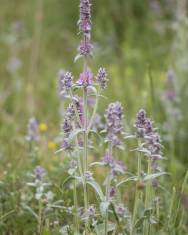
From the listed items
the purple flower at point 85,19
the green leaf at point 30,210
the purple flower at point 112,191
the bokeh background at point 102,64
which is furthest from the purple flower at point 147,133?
the bokeh background at point 102,64

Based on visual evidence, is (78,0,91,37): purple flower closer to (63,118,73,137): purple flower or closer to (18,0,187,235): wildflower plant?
(18,0,187,235): wildflower plant

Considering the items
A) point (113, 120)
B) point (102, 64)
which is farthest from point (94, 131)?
point (102, 64)

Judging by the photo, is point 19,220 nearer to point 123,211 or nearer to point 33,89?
point 123,211

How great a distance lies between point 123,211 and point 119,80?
2.65 metres

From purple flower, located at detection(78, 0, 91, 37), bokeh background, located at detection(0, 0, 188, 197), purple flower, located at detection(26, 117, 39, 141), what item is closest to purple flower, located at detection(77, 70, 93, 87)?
purple flower, located at detection(78, 0, 91, 37)

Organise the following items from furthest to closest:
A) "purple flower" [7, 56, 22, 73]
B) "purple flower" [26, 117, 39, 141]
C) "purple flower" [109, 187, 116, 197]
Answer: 1. "purple flower" [7, 56, 22, 73]
2. "purple flower" [26, 117, 39, 141]
3. "purple flower" [109, 187, 116, 197]

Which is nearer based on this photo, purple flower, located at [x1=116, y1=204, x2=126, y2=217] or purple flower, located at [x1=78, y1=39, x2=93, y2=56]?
purple flower, located at [x1=78, y1=39, x2=93, y2=56]

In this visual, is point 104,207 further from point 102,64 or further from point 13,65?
point 102,64

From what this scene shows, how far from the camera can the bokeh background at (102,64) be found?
3.46 m

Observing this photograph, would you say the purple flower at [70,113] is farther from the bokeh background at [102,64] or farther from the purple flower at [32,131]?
the purple flower at [32,131]

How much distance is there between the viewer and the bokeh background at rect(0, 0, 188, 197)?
346cm

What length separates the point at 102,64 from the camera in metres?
5.14

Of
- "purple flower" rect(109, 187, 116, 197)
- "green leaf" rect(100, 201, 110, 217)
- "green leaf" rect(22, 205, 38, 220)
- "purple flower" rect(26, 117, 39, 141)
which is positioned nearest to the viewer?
"green leaf" rect(100, 201, 110, 217)

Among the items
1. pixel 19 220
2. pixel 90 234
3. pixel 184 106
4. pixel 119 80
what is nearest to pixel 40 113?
pixel 119 80
